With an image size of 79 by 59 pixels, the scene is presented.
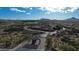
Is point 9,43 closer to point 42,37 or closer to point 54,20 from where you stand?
point 42,37

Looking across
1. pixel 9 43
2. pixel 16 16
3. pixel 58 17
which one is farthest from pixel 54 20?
pixel 9 43
